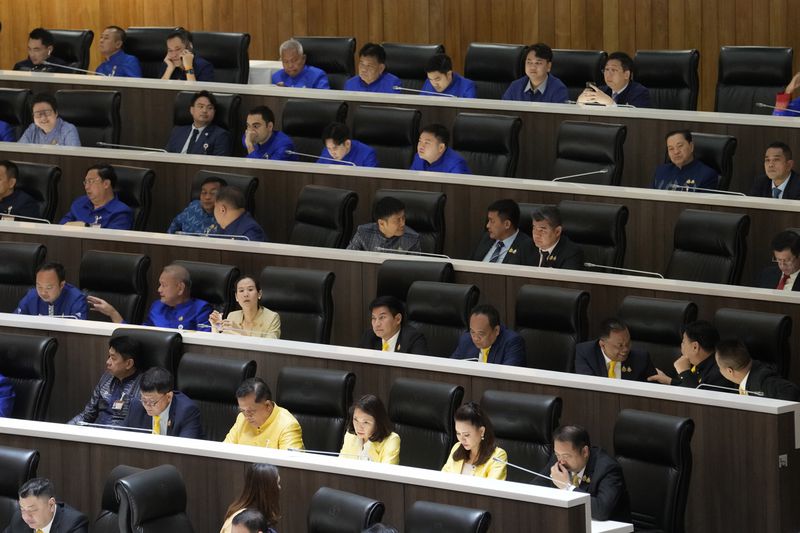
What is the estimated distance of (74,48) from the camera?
323 inches

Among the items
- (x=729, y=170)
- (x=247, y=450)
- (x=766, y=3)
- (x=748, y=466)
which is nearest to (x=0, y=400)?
(x=247, y=450)

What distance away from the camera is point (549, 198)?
6.10 m

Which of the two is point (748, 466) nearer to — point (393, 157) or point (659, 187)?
point (659, 187)

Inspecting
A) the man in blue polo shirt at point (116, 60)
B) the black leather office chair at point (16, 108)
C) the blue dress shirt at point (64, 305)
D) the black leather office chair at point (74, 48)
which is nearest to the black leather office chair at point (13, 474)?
the blue dress shirt at point (64, 305)

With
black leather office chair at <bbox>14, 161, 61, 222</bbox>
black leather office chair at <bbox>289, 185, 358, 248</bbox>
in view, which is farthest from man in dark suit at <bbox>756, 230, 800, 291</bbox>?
black leather office chair at <bbox>14, 161, 61, 222</bbox>

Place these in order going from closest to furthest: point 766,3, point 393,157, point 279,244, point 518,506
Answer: point 518,506, point 279,244, point 393,157, point 766,3

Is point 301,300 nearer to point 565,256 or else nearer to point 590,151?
point 565,256

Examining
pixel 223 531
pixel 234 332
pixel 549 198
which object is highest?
pixel 549 198

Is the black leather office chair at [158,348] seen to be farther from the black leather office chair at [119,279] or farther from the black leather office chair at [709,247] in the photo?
the black leather office chair at [709,247]

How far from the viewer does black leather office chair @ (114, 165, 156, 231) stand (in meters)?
6.55

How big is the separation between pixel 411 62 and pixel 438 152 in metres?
1.38

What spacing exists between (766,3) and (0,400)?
4.66 metres

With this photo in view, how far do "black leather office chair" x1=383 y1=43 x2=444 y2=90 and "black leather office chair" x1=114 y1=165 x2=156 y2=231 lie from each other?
167 cm

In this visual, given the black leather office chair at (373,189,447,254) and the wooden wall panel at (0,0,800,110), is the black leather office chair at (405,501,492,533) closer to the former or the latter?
the black leather office chair at (373,189,447,254)
